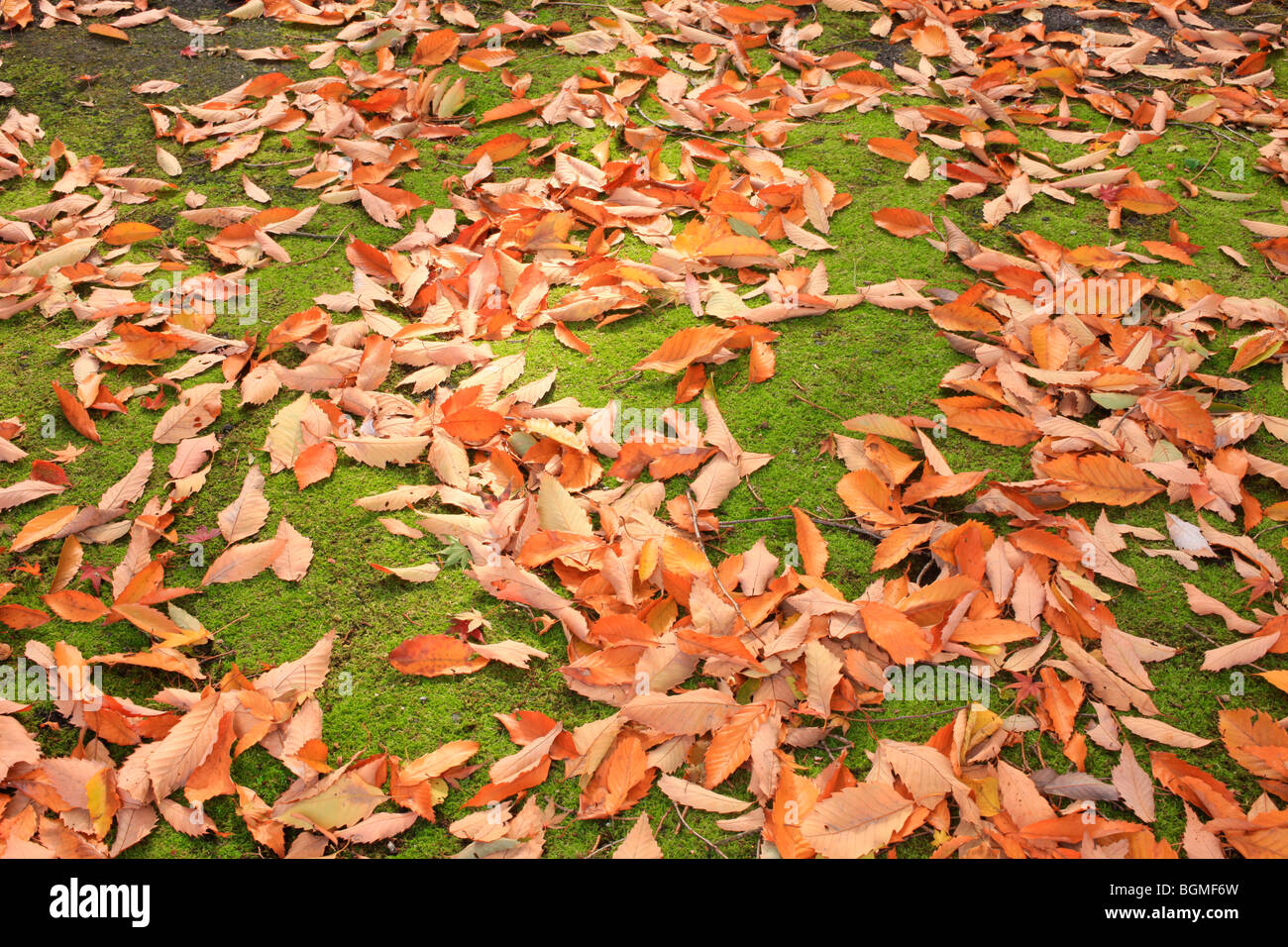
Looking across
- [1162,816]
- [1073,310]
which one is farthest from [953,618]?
[1073,310]

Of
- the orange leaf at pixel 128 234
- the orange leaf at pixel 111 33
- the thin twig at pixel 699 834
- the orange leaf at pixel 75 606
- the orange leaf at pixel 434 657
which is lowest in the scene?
the thin twig at pixel 699 834

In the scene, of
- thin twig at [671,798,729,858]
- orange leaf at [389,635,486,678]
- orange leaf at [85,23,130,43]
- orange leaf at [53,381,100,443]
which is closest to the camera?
thin twig at [671,798,729,858]

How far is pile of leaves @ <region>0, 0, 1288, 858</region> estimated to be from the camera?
5.98 ft

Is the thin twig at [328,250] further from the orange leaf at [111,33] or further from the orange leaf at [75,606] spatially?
the orange leaf at [111,33]

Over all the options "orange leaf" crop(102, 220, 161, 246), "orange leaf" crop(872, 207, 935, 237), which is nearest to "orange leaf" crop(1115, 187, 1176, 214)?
"orange leaf" crop(872, 207, 935, 237)

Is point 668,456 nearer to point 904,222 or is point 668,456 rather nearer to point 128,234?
point 904,222

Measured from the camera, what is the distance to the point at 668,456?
2.39 meters

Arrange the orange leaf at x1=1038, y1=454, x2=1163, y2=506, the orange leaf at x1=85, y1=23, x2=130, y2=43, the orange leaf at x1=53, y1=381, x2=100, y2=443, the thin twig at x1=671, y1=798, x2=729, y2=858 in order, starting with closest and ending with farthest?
the thin twig at x1=671, y1=798, x2=729, y2=858, the orange leaf at x1=1038, y1=454, x2=1163, y2=506, the orange leaf at x1=53, y1=381, x2=100, y2=443, the orange leaf at x1=85, y1=23, x2=130, y2=43

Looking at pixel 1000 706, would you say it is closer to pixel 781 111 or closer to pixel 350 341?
pixel 350 341

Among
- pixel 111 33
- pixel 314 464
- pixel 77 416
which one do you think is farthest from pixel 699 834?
pixel 111 33

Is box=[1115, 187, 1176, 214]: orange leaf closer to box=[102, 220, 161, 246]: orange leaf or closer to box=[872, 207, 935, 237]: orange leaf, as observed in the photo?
box=[872, 207, 935, 237]: orange leaf

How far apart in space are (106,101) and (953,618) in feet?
13.3

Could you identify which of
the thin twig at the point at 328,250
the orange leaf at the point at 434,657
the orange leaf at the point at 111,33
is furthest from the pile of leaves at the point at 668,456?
the orange leaf at the point at 111,33

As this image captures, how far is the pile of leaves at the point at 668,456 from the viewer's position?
182 centimetres
